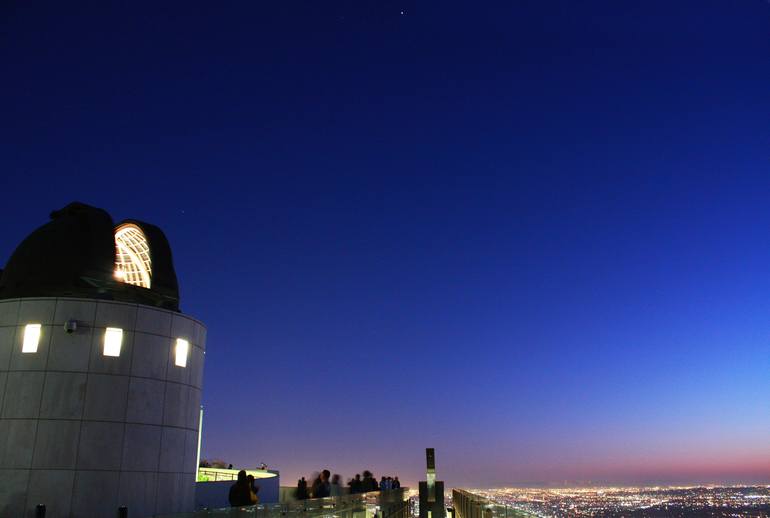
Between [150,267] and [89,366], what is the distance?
541 cm

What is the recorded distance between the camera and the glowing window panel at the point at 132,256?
2267 cm

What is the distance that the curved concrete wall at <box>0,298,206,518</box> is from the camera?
55.3ft

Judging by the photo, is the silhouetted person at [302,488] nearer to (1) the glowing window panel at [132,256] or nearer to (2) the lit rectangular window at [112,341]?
(2) the lit rectangular window at [112,341]

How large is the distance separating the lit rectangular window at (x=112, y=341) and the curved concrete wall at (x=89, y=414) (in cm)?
11

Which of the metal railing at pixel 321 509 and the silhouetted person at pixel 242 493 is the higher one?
the silhouetted person at pixel 242 493

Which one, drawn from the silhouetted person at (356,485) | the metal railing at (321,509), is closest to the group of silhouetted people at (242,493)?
the metal railing at (321,509)

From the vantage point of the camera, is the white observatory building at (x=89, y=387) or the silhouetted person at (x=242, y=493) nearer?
the silhouetted person at (x=242, y=493)

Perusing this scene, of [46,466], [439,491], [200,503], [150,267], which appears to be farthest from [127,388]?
[439,491]

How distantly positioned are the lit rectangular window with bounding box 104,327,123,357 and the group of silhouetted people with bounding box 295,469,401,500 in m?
6.71

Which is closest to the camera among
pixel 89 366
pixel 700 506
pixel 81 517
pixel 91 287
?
pixel 81 517

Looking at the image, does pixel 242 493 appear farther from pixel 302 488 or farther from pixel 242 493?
pixel 302 488

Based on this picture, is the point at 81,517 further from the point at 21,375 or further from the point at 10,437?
the point at 21,375

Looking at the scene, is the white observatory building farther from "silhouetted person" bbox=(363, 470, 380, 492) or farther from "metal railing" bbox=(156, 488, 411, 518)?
"silhouetted person" bbox=(363, 470, 380, 492)

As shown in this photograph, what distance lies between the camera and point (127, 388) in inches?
720
